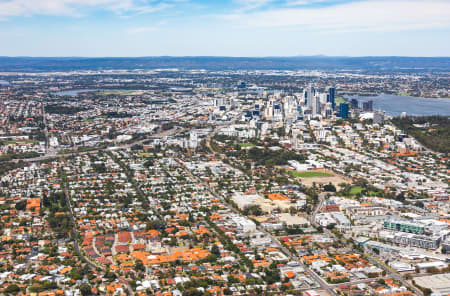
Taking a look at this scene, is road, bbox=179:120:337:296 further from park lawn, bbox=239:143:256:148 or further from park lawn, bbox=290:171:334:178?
park lawn, bbox=239:143:256:148

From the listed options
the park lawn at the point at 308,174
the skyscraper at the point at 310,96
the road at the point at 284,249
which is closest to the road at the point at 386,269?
the road at the point at 284,249

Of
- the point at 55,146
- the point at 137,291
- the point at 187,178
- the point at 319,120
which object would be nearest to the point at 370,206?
the point at 187,178

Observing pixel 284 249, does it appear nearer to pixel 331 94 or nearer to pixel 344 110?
pixel 344 110

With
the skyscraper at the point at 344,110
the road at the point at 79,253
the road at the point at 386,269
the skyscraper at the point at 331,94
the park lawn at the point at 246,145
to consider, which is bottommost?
the road at the point at 386,269

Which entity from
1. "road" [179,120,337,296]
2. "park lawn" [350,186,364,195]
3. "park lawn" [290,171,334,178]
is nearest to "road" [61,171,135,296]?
"road" [179,120,337,296]

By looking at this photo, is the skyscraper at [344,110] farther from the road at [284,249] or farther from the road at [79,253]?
the road at [79,253]

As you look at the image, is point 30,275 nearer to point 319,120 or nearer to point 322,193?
point 322,193

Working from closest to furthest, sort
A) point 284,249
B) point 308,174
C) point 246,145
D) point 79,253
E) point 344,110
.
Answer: point 79,253
point 284,249
point 308,174
point 246,145
point 344,110

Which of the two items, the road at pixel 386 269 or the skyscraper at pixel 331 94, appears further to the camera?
the skyscraper at pixel 331 94

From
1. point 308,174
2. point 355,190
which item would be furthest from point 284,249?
point 308,174

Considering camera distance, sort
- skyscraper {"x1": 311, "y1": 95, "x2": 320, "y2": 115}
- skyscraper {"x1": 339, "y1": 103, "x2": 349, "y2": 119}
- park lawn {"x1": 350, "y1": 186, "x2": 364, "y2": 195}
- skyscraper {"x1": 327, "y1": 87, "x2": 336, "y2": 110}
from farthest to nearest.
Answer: skyscraper {"x1": 327, "y1": 87, "x2": 336, "y2": 110}, skyscraper {"x1": 311, "y1": 95, "x2": 320, "y2": 115}, skyscraper {"x1": 339, "y1": 103, "x2": 349, "y2": 119}, park lawn {"x1": 350, "y1": 186, "x2": 364, "y2": 195}

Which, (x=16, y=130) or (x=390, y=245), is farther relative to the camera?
(x=16, y=130)
